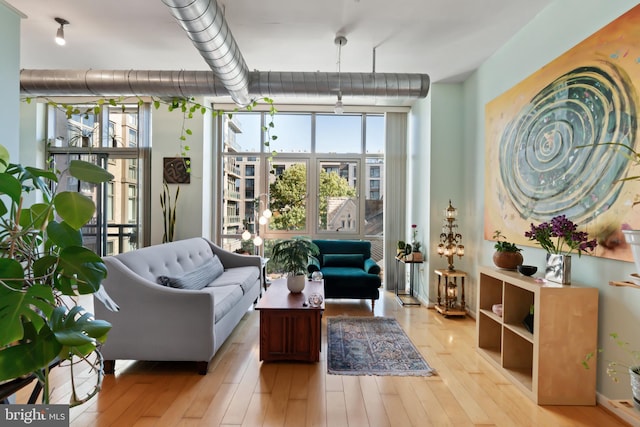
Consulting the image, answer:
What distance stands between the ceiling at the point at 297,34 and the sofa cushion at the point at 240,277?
2.58 m

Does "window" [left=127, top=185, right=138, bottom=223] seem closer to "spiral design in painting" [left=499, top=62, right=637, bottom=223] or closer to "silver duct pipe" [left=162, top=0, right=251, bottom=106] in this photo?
"silver duct pipe" [left=162, top=0, right=251, bottom=106]

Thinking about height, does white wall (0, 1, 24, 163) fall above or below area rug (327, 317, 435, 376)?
above

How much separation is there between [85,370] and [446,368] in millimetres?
2942

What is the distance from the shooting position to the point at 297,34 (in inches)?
127

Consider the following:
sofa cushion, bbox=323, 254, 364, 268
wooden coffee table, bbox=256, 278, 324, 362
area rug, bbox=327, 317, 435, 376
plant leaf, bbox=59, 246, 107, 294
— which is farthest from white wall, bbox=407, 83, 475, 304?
plant leaf, bbox=59, 246, 107, 294

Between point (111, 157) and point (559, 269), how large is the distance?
5.96 m

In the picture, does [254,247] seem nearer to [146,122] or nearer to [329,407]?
[146,122]

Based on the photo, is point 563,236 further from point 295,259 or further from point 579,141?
point 295,259

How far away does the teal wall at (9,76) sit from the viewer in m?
2.46

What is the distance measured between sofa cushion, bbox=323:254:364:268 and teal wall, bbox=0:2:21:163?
3.57 meters

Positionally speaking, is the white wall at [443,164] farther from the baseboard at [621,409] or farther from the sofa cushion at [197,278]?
the sofa cushion at [197,278]

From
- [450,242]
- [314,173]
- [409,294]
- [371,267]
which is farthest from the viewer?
[314,173]

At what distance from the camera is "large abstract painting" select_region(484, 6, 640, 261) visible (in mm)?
1999

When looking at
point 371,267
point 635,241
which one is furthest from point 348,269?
point 635,241
